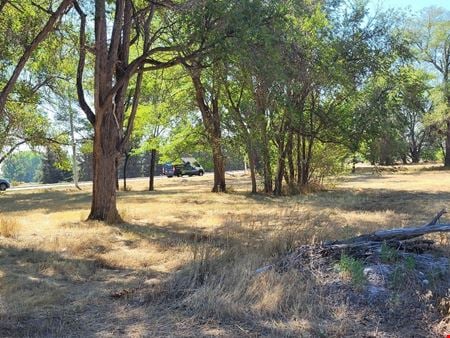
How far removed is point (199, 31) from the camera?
31.7ft

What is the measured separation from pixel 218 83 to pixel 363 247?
12.9 m

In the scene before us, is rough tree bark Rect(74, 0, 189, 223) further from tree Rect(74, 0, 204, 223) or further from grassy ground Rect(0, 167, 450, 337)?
grassy ground Rect(0, 167, 450, 337)

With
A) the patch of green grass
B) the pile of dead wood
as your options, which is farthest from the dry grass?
the patch of green grass

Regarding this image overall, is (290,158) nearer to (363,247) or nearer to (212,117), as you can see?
(212,117)

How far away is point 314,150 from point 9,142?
14.3m

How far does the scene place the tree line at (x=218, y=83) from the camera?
9.52m

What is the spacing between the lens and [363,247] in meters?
5.48

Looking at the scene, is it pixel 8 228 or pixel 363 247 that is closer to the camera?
pixel 363 247

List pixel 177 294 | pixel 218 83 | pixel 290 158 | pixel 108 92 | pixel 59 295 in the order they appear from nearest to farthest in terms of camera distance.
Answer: pixel 177 294 < pixel 59 295 < pixel 108 92 < pixel 218 83 < pixel 290 158

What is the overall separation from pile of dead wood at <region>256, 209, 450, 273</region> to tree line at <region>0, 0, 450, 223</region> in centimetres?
436

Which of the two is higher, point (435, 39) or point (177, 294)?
point (435, 39)

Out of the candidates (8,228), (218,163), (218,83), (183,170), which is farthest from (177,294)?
(183,170)

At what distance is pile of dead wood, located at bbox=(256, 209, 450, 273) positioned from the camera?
541 cm

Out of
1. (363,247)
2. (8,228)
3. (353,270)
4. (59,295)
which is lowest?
(59,295)
